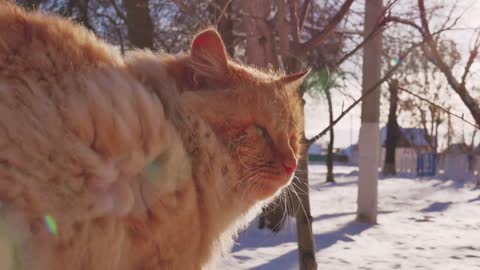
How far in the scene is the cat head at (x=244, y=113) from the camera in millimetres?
1289

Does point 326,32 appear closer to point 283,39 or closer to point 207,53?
point 283,39

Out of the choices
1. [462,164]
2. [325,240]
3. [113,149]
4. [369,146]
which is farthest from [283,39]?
[462,164]

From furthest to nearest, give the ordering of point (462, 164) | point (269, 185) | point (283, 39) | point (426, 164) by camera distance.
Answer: point (426, 164)
point (462, 164)
point (283, 39)
point (269, 185)

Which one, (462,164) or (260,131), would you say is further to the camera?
(462,164)

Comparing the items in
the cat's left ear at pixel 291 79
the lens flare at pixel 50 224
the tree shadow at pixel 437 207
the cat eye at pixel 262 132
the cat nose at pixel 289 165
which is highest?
the cat's left ear at pixel 291 79

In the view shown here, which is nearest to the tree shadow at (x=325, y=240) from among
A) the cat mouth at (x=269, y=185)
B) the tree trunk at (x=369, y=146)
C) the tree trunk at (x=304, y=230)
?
the tree trunk at (x=369, y=146)

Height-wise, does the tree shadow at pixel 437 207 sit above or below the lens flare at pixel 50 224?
below

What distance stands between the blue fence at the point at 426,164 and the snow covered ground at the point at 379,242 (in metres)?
12.9

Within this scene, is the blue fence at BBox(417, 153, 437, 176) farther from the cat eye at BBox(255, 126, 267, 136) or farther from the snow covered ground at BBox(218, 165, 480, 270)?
the cat eye at BBox(255, 126, 267, 136)

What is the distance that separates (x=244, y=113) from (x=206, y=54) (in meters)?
0.20

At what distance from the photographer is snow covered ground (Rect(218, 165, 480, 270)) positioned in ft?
14.7

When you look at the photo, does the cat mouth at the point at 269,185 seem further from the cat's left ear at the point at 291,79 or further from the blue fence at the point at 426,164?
the blue fence at the point at 426,164

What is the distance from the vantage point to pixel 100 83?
3.42 ft

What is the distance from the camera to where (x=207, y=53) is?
131cm
